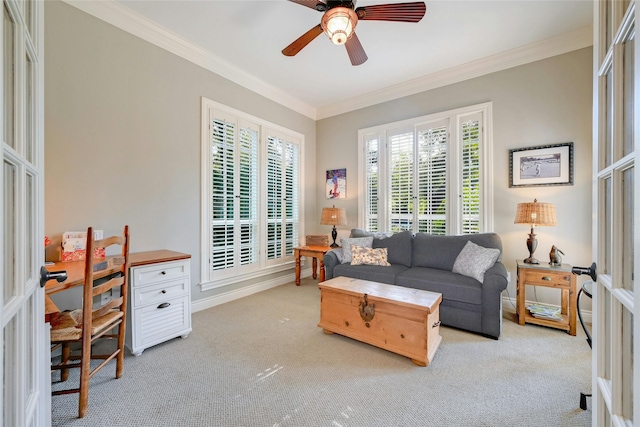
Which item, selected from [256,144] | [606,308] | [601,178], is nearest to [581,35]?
[601,178]

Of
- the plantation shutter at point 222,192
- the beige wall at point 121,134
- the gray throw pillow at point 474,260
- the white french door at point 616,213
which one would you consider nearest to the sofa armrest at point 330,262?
the plantation shutter at point 222,192

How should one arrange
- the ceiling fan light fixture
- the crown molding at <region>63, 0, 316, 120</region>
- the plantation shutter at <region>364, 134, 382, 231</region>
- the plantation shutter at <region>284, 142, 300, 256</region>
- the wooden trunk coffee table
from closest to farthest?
the ceiling fan light fixture < the wooden trunk coffee table < the crown molding at <region>63, 0, 316, 120</region> < the plantation shutter at <region>364, 134, 382, 231</region> < the plantation shutter at <region>284, 142, 300, 256</region>

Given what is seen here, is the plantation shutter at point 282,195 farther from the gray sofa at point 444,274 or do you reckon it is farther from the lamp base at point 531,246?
the lamp base at point 531,246

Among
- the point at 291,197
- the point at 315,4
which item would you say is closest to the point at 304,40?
the point at 315,4

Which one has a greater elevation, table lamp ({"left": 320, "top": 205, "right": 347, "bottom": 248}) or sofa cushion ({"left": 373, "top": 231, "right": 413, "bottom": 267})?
table lamp ({"left": 320, "top": 205, "right": 347, "bottom": 248})

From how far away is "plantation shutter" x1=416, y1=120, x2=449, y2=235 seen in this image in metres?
3.62

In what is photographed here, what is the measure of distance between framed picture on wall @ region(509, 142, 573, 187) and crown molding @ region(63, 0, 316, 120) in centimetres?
338

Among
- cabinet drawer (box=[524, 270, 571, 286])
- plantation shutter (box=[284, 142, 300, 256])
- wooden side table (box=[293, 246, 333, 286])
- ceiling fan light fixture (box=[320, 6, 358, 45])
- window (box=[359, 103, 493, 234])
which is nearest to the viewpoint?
ceiling fan light fixture (box=[320, 6, 358, 45])

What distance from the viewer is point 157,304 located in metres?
2.27

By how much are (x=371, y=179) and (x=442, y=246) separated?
160cm

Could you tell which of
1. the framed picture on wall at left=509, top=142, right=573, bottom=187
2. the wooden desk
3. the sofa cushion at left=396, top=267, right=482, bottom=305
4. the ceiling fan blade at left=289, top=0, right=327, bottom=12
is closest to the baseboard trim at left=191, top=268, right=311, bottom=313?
the wooden desk

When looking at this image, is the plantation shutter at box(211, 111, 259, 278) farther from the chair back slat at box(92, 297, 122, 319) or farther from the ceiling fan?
the ceiling fan
